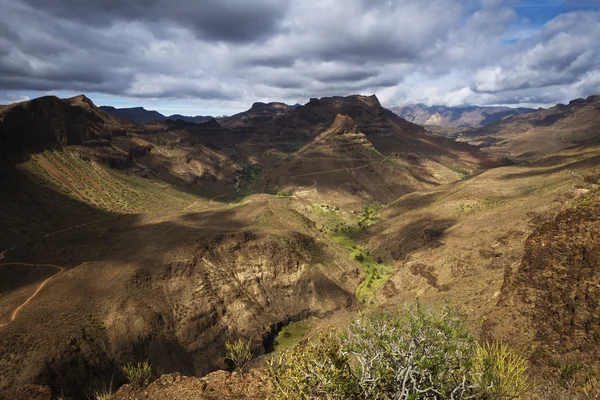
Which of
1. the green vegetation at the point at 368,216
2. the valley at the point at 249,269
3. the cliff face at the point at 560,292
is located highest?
the cliff face at the point at 560,292

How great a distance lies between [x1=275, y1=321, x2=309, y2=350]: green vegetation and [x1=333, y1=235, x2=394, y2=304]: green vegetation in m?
14.0

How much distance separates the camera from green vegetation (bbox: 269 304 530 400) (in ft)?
40.6

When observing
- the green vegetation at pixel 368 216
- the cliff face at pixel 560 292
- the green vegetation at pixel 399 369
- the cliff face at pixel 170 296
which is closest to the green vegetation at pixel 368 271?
the cliff face at pixel 170 296

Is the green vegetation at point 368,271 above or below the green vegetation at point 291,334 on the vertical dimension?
above

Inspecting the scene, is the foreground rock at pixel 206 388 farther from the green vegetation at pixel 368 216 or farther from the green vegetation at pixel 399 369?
the green vegetation at pixel 368 216

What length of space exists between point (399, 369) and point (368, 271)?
70110mm

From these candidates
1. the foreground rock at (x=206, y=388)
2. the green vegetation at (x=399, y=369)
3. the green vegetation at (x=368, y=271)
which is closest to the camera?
the green vegetation at (x=399, y=369)

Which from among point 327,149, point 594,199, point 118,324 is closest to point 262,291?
point 118,324

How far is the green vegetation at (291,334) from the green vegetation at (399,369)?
45462mm

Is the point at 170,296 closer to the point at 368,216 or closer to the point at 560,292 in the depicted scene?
the point at 560,292

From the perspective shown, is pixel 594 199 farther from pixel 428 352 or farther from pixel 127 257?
pixel 127 257

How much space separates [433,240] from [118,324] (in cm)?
6542

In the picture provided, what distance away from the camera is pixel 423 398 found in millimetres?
12250

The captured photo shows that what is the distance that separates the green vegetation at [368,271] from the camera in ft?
229
